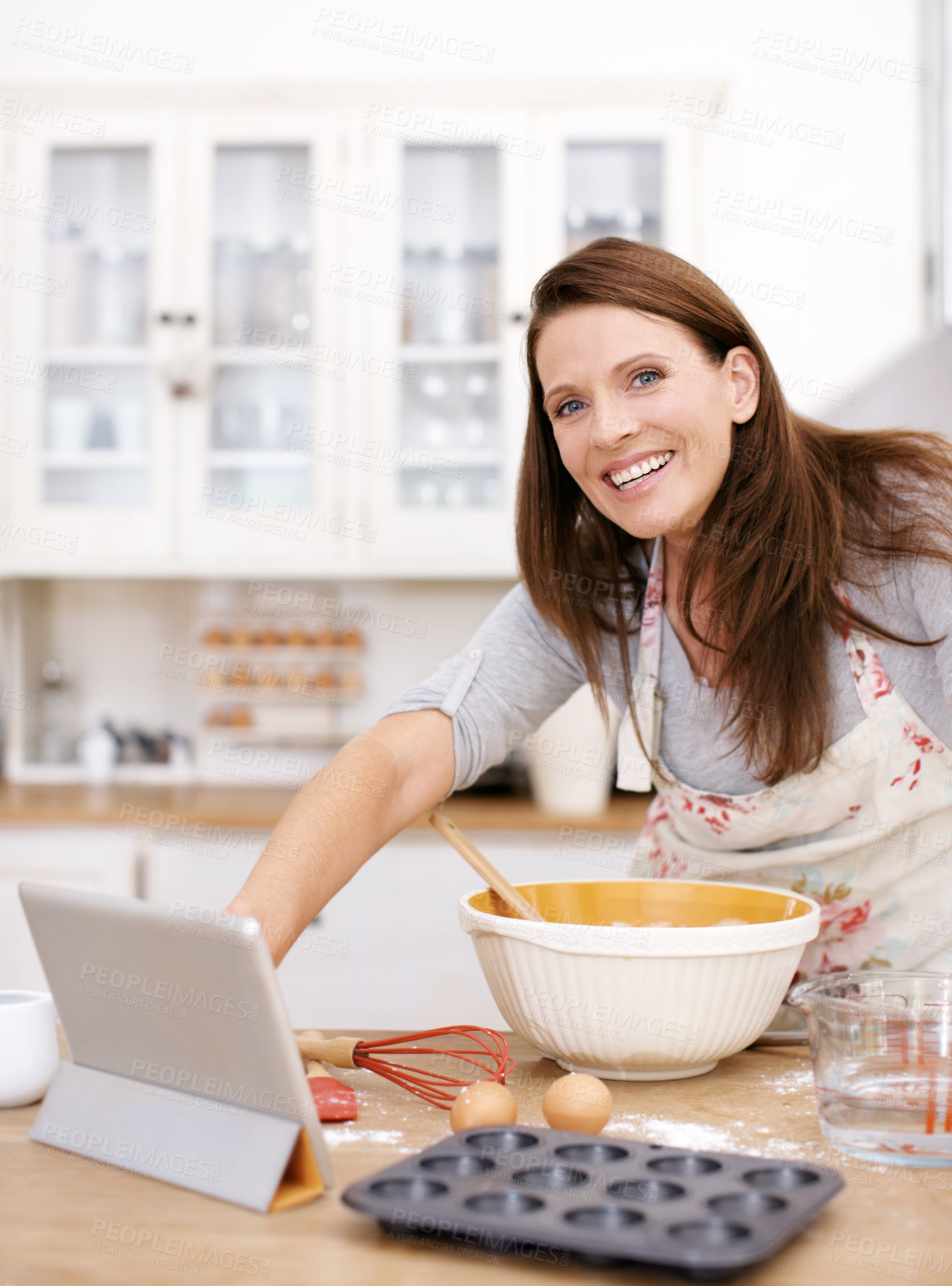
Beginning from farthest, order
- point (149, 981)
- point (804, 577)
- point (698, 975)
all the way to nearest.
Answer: point (804, 577) → point (698, 975) → point (149, 981)

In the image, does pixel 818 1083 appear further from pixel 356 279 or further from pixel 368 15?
pixel 368 15

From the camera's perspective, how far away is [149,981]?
2.44ft

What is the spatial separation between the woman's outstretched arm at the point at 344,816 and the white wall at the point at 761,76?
1792 millimetres

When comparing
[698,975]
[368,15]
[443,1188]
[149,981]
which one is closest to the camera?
[443,1188]

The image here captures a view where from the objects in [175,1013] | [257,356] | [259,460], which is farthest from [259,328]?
Result: [175,1013]

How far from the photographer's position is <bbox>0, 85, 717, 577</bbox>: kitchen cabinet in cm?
256

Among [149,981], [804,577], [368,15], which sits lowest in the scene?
[149,981]

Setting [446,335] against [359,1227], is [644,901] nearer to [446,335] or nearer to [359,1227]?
[359,1227]

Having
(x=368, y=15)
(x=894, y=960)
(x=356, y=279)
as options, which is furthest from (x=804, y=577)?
(x=368, y=15)

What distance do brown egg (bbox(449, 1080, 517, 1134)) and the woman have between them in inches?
10.6

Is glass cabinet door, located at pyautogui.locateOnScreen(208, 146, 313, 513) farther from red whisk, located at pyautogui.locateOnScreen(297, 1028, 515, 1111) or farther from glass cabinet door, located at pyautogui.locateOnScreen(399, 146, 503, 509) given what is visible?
red whisk, located at pyautogui.locateOnScreen(297, 1028, 515, 1111)

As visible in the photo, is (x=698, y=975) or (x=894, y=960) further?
(x=894, y=960)

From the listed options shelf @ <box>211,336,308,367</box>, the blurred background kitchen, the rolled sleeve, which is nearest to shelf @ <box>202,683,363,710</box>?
the blurred background kitchen

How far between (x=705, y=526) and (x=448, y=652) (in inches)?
67.4
